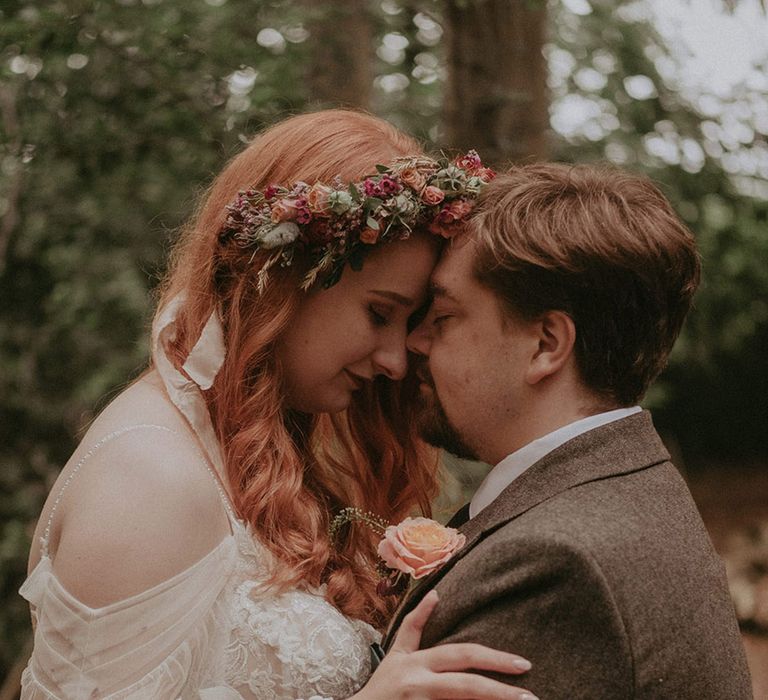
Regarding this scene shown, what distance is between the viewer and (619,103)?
5.50 meters

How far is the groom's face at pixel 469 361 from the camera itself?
2.62m

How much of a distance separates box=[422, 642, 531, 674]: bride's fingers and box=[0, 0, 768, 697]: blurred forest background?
6.89 ft

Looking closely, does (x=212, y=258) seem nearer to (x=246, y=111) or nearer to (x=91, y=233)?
(x=246, y=111)

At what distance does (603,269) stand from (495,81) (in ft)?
6.77

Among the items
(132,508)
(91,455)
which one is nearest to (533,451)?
(132,508)

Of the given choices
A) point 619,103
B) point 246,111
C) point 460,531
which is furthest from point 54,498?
point 619,103

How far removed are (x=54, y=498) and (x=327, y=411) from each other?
0.83 metres

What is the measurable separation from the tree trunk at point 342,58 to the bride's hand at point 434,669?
2.84 metres

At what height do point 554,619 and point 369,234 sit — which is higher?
point 369,234

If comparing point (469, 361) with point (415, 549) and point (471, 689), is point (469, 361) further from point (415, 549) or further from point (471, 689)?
point (471, 689)

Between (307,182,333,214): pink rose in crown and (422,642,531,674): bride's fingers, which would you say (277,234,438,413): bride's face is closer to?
(307,182,333,214): pink rose in crown

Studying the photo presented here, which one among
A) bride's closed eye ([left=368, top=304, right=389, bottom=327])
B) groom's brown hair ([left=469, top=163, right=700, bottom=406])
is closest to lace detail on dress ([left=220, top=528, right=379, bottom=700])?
bride's closed eye ([left=368, top=304, right=389, bottom=327])

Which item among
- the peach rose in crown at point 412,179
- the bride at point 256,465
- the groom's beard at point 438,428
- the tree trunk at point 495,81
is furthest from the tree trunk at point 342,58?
the groom's beard at point 438,428

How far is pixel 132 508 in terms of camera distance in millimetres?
2383
